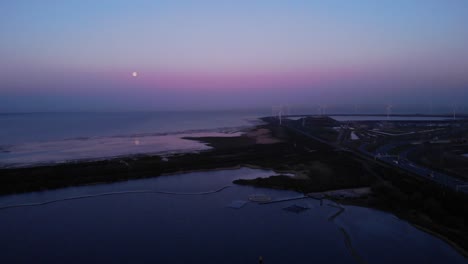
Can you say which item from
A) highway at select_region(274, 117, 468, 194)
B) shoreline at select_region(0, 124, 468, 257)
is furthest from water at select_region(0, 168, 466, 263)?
highway at select_region(274, 117, 468, 194)

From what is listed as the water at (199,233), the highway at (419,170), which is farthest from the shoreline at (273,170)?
the water at (199,233)

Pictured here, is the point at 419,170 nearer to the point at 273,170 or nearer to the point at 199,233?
the point at 273,170

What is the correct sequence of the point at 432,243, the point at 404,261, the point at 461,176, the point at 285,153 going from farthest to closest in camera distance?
the point at 285,153, the point at 461,176, the point at 432,243, the point at 404,261

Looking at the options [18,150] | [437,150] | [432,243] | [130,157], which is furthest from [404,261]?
[18,150]

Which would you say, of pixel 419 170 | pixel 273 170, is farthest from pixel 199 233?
pixel 419 170

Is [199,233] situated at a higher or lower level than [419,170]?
lower

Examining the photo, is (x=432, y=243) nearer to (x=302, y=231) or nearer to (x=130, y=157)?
(x=302, y=231)

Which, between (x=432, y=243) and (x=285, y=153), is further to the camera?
(x=285, y=153)

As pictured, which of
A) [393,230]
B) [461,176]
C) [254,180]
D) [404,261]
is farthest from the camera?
[254,180]
